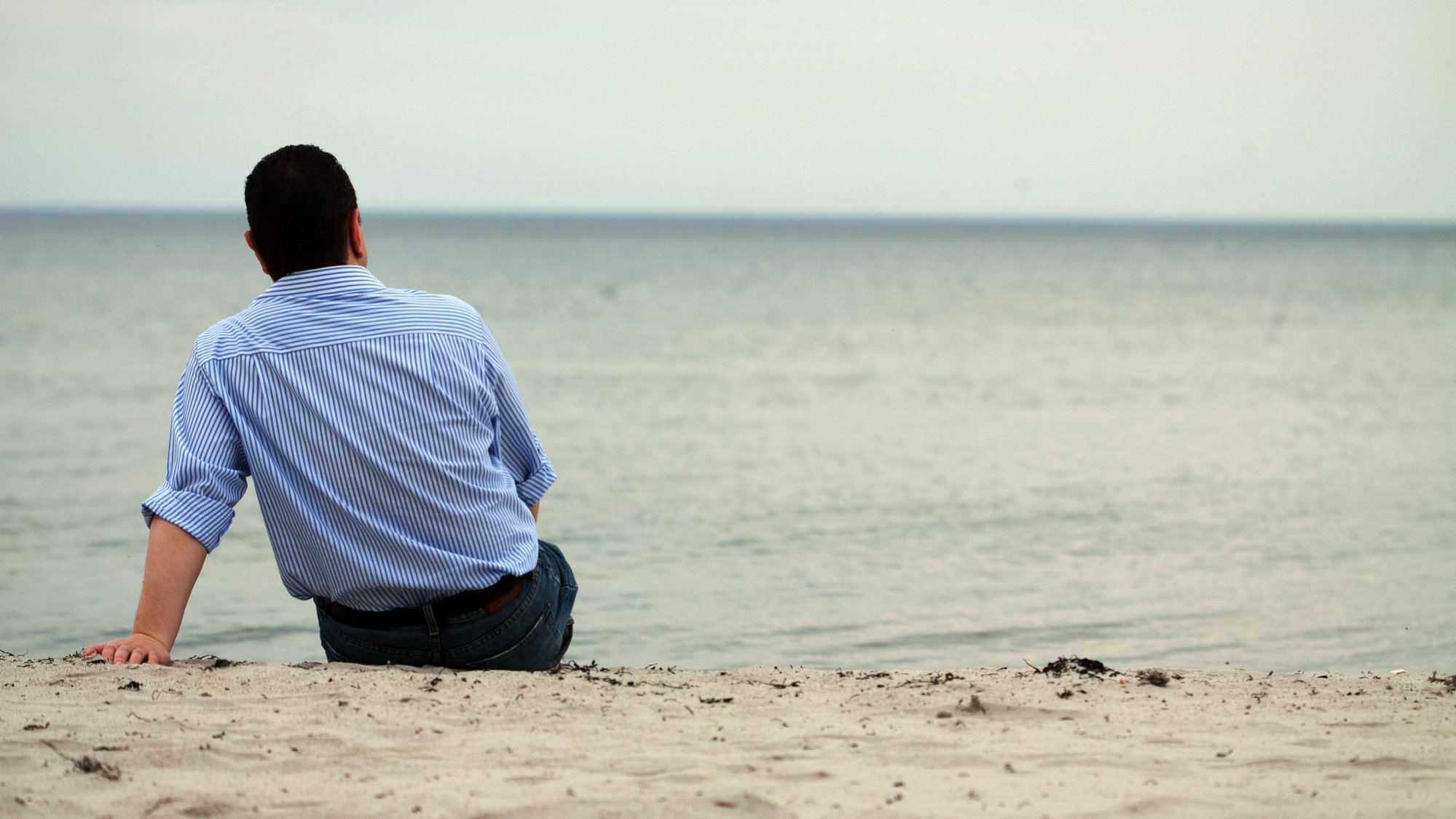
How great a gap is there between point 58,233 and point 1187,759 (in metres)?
108

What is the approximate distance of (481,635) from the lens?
3215 millimetres

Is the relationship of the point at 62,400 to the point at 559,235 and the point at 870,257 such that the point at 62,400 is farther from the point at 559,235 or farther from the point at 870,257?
the point at 559,235

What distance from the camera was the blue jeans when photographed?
319 cm

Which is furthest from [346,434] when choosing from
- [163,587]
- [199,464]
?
[163,587]

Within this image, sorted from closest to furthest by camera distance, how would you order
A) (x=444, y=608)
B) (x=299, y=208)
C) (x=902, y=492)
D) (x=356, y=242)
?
(x=299, y=208)
(x=356, y=242)
(x=444, y=608)
(x=902, y=492)

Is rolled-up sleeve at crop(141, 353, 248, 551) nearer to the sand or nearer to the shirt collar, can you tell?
the shirt collar

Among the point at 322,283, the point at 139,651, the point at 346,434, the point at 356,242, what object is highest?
the point at 356,242

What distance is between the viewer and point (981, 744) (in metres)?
2.97

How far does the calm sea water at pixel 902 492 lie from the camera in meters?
6.56

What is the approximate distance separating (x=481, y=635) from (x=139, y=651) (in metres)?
0.91

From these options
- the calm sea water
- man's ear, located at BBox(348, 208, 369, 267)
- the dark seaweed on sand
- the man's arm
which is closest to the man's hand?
the man's arm

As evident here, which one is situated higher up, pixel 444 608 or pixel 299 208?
pixel 299 208

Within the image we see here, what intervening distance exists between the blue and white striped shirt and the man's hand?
1.35 feet

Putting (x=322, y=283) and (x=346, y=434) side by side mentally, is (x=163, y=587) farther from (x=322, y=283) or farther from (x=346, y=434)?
(x=322, y=283)
